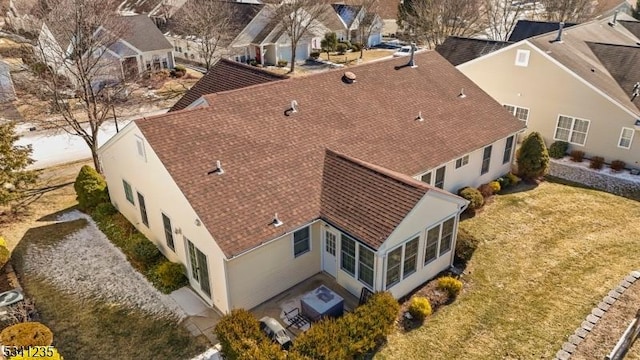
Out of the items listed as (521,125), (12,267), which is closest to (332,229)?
(12,267)

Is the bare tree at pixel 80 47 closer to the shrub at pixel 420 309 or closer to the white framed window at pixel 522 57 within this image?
the shrub at pixel 420 309

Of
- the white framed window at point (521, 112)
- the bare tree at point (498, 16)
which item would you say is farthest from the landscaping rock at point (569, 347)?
the bare tree at point (498, 16)

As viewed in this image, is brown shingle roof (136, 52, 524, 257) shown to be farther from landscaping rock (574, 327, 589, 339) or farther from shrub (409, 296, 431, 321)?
landscaping rock (574, 327, 589, 339)

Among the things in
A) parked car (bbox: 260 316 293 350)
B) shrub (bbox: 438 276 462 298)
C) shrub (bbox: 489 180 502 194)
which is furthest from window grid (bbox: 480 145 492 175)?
parked car (bbox: 260 316 293 350)

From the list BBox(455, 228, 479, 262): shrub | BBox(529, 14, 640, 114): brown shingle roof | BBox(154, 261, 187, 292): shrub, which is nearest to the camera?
BBox(154, 261, 187, 292): shrub

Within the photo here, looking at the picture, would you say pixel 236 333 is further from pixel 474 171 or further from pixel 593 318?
pixel 474 171

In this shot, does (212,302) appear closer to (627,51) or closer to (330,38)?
(627,51)
